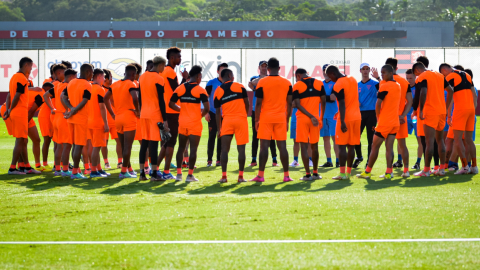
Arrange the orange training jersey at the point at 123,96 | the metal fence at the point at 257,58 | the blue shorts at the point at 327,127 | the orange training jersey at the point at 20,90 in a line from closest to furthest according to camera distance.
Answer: the orange training jersey at the point at 123,96 < the orange training jersey at the point at 20,90 < the blue shorts at the point at 327,127 < the metal fence at the point at 257,58

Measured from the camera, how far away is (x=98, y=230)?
18.1ft

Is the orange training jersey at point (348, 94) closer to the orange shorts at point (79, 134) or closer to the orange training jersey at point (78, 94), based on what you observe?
the orange training jersey at point (78, 94)

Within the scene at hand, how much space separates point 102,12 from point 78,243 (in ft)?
426

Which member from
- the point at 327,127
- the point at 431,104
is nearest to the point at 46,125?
the point at 327,127

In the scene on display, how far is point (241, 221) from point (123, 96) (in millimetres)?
4604

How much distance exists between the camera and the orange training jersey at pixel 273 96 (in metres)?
8.93

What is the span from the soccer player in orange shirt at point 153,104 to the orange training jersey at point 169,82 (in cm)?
43

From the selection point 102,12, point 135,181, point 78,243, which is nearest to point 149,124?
point 135,181

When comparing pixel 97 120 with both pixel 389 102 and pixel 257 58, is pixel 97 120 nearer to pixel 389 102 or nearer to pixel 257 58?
pixel 389 102

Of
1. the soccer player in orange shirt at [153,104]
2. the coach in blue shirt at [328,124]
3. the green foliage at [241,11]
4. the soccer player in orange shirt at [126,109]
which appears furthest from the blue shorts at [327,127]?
the green foliage at [241,11]

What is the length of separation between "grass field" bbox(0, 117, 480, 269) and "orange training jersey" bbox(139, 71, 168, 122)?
3.89 ft

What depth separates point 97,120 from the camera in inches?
391

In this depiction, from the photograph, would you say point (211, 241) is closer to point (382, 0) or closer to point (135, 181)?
point (135, 181)

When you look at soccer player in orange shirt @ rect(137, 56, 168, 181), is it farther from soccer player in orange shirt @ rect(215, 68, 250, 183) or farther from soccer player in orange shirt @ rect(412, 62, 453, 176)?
soccer player in orange shirt @ rect(412, 62, 453, 176)
